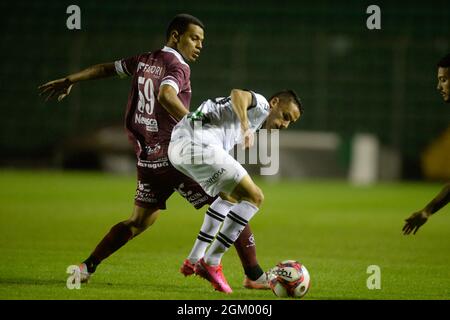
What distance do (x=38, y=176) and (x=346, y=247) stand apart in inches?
532

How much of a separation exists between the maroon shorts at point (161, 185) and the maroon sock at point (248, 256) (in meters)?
0.49

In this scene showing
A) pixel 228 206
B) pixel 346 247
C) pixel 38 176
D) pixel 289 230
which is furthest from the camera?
pixel 38 176

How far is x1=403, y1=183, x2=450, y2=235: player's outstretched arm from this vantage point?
6422 millimetres

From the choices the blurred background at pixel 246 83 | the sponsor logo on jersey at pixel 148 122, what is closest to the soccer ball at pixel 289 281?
the sponsor logo on jersey at pixel 148 122

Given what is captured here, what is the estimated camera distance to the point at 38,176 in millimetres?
22453

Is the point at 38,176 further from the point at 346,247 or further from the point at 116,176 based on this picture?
the point at 346,247

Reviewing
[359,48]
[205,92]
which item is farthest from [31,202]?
[359,48]

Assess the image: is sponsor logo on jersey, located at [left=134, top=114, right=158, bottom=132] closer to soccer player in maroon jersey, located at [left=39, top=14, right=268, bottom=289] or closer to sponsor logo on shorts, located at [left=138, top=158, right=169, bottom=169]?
soccer player in maroon jersey, located at [left=39, top=14, right=268, bottom=289]

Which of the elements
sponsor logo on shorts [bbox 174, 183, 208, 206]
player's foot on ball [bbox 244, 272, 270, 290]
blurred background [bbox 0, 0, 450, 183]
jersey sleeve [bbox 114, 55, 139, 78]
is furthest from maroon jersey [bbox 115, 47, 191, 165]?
blurred background [bbox 0, 0, 450, 183]

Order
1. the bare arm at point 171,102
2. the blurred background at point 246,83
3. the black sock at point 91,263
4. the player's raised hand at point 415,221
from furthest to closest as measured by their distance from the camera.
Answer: the blurred background at point 246,83 < the black sock at point 91,263 < the bare arm at point 171,102 < the player's raised hand at point 415,221

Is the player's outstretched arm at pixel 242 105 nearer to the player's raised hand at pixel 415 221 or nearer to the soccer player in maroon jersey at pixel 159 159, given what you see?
the soccer player in maroon jersey at pixel 159 159

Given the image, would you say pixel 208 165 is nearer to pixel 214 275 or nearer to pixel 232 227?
pixel 232 227

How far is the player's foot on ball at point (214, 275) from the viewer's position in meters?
6.87

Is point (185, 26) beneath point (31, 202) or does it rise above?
above
